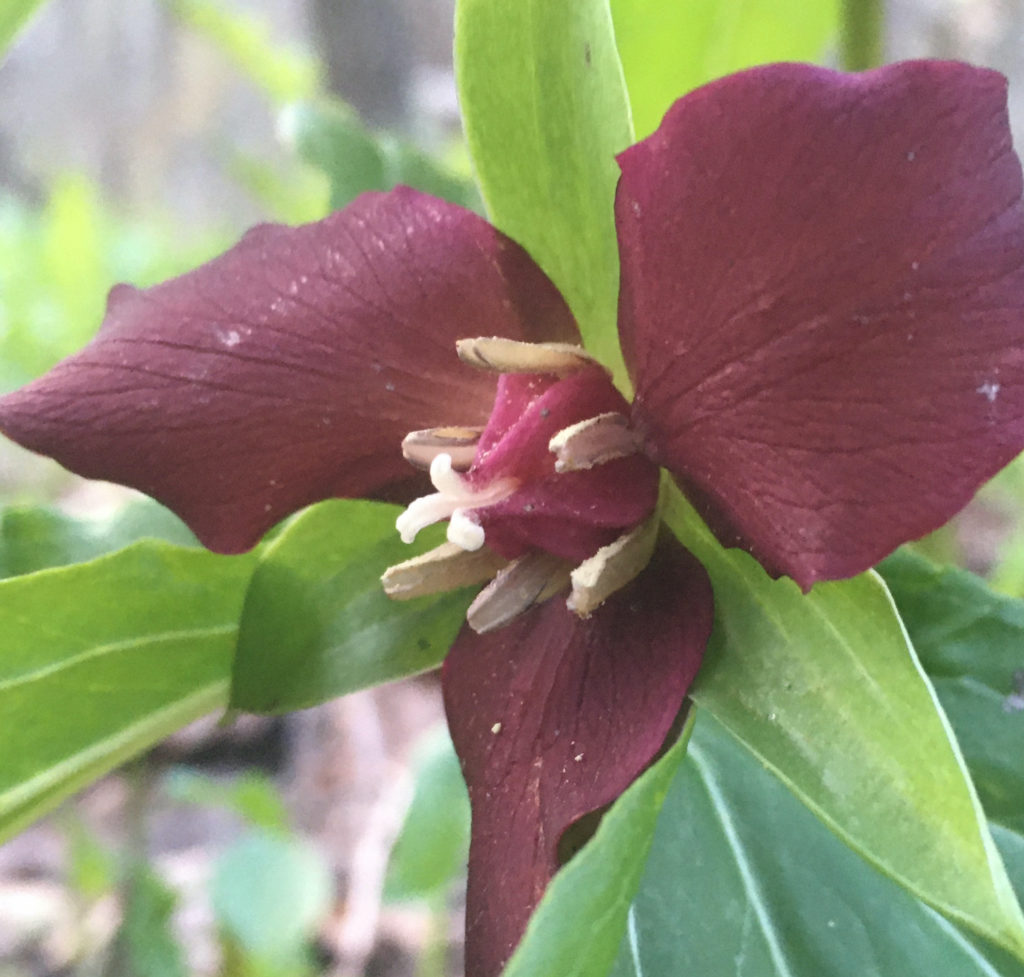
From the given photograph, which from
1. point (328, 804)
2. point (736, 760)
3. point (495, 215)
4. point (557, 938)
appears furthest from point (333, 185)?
point (328, 804)

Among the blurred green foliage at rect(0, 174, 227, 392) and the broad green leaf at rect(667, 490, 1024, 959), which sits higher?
the blurred green foliage at rect(0, 174, 227, 392)

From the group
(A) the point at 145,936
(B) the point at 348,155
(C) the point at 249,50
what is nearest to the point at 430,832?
(A) the point at 145,936

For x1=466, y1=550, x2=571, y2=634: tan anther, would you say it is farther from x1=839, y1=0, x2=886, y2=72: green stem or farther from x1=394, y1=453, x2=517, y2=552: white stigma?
x1=839, y1=0, x2=886, y2=72: green stem

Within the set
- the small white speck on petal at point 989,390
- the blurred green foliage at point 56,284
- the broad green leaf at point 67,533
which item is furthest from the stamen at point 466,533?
the blurred green foliage at point 56,284

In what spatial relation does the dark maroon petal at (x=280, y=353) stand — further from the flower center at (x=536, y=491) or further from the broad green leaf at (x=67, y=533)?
the broad green leaf at (x=67, y=533)

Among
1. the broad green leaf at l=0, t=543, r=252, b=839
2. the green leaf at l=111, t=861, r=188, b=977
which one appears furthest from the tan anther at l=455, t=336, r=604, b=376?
the green leaf at l=111, t=861, r=188, b=977

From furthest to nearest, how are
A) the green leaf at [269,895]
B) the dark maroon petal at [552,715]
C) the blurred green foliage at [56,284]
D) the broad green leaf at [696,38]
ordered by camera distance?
the blurred green foliage at [56,284] < the green leaf at [269,895] < the broad green leaf at [696,38] < the dark maroon petal at [552,715]

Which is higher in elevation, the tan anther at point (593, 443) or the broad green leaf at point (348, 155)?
the broad green leaf at point (348, 155)
